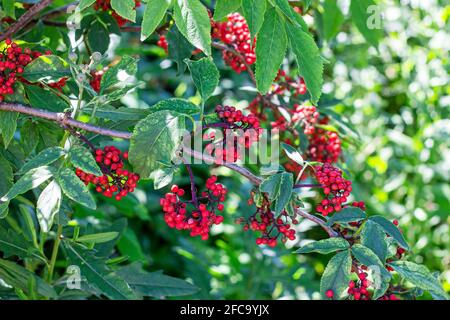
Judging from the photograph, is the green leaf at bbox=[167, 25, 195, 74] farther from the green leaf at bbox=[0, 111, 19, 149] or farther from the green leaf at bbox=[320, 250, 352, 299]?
the green leaf at bbox=[320, 250, 352, 299]

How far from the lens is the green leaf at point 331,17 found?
1.59 m

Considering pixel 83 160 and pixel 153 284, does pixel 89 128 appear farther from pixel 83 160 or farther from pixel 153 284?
pixel 153 284

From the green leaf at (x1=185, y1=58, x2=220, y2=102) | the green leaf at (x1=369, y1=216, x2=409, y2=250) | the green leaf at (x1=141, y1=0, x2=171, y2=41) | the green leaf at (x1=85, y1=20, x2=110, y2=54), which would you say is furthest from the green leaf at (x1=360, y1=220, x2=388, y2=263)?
the green leaf at (x1=85, y1=20, x2=110, y2=54)

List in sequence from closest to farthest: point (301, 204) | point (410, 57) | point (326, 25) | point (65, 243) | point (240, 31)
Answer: point (301, 204)
point (65, 243)
point (240, 31)
point (326, 25)
point (410, 57)

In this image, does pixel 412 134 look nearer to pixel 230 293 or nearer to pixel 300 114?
pixel 230 293

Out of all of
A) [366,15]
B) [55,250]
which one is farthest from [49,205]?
[366,15]

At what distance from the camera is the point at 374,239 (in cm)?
106

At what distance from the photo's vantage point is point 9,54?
44.3 inches

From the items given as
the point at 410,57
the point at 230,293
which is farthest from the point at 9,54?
the point at 410,57

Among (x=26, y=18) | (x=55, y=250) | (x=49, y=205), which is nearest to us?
(x=49, y=205)

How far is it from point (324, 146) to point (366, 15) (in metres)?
0.32

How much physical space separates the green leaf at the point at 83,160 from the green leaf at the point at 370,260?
0.42 meters

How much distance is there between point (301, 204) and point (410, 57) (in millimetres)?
1604

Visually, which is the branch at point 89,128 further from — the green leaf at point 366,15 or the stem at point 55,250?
the green leaf at point 366,15
